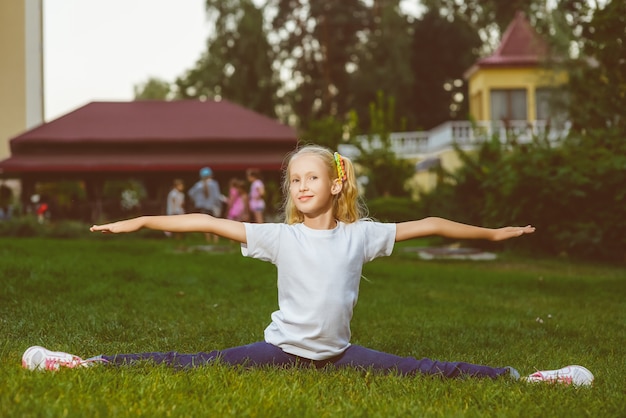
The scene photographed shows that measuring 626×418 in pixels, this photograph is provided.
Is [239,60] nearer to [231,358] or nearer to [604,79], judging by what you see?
[604,79]

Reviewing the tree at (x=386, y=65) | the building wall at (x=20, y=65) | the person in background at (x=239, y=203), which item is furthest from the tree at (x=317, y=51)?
the person in background at (x=239, y=203)

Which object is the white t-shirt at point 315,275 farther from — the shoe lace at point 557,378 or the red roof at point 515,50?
the red roof at point 515,50

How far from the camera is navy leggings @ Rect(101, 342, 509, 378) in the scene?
5.13m

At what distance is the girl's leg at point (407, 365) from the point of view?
17.0ft

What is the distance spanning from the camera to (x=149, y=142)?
3688cm

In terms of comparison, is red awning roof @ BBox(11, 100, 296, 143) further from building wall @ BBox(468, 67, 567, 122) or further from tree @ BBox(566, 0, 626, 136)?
tree @ BBox(566, 0, 626, 136)

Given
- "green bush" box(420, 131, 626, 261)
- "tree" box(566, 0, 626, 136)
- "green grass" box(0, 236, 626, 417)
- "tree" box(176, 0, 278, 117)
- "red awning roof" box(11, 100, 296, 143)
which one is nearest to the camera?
"green grass" box(0, 236, 626, 417)

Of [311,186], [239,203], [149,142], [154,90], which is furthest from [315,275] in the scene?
[154,90]

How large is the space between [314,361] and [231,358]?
1.58 ft

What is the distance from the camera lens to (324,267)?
4.99 metres

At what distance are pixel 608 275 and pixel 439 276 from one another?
3042 millimetres

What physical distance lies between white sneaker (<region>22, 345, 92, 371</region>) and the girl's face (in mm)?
1467

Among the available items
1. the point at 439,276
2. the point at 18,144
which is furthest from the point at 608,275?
the point at 18,144

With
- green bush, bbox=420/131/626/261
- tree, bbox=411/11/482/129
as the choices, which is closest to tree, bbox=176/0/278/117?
tree, bbox=411/11/482/129
